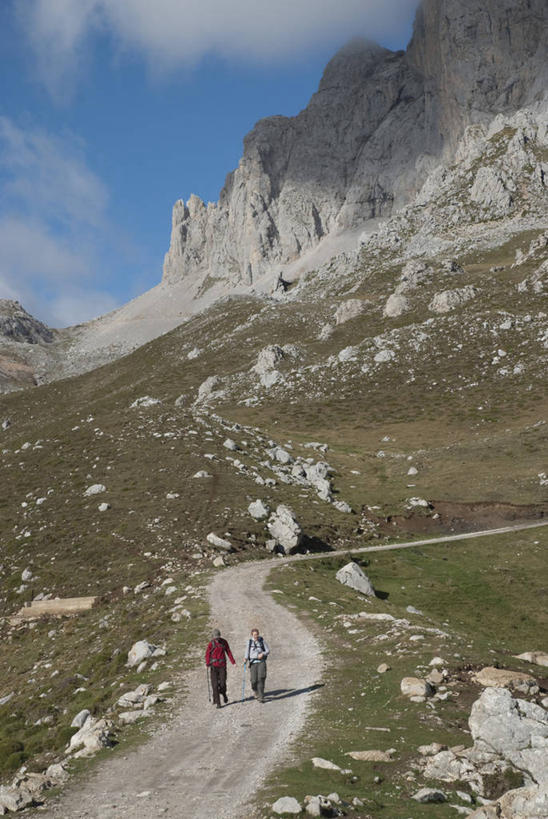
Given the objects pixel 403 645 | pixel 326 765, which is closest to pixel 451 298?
pixel 403 645

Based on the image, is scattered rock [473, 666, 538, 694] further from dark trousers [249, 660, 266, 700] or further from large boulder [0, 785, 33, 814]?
large boulder [0, 785, 33, 814]

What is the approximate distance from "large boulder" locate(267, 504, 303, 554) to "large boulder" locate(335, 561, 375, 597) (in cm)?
799

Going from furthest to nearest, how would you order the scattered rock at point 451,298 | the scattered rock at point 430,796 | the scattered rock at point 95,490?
the scattered rock at point 451,298
the scattered rock at point 95,490
the scattered rock at point 430,796

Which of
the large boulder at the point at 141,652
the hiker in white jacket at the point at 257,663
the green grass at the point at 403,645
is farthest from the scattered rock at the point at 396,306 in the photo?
the hiker in white jacket at the point at 257,663

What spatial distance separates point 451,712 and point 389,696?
7.44 ft

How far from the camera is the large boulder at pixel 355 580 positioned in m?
35.8

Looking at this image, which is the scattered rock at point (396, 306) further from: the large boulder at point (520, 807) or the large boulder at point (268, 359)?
the large boulder at point (520, 807)

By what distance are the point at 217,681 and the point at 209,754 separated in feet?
12.8

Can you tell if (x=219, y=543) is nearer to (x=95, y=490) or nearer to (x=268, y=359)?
(x=95, y=490)

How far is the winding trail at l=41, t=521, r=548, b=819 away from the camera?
11.8 meters

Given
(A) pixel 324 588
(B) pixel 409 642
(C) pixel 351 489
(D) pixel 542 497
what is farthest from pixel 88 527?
(D) pixel 542 497

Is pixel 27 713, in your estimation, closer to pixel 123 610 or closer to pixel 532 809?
pixel 123 610

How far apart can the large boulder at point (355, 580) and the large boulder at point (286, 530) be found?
26.2 feet

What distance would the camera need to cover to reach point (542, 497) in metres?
53.0
